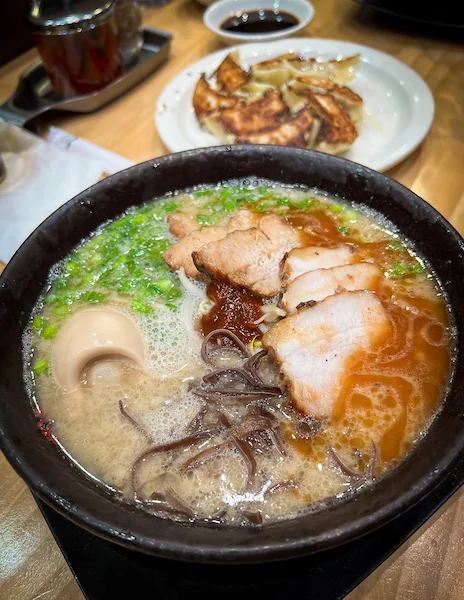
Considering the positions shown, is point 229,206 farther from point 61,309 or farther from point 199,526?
point 199,526

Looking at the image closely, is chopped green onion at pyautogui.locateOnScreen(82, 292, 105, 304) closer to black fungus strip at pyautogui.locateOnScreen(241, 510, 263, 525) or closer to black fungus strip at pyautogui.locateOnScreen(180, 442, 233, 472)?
black fungus strip at pyautogui.locateOnScreen(180, 442, 233, 472)

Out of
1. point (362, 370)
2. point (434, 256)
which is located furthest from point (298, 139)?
point (362, 370)

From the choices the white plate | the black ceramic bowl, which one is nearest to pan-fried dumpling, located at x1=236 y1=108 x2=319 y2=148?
the white plate

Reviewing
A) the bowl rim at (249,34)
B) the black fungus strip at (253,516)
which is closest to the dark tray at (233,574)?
the black fungus strip at (253,516)

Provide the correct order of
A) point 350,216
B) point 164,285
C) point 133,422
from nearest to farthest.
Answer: point 133,422 → point 164,285 → point 350,216

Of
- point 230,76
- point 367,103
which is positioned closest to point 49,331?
point 230,76

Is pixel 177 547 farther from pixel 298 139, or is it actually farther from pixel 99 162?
pixel 99 162
